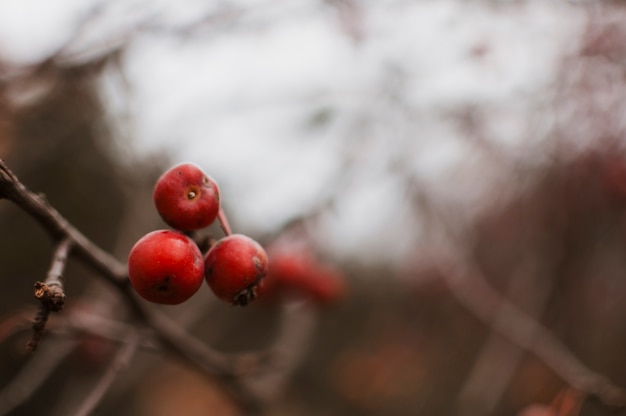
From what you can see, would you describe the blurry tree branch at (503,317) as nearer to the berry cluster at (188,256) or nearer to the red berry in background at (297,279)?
the red berry in background at (297,279)

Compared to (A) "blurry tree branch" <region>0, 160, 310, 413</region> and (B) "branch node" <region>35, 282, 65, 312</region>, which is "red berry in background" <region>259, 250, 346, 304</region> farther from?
(B) "branch node" <region>35, 282, 65, 312</region>

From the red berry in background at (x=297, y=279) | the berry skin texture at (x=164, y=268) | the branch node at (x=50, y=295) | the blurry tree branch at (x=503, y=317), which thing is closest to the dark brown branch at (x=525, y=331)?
the blurry tree branch at (x=503, y=317)

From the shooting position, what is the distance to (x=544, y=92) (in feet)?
10.4

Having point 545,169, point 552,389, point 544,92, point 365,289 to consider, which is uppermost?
point 544,92

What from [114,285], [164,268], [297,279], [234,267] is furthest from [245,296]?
[297,279]

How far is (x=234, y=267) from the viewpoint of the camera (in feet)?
3.33

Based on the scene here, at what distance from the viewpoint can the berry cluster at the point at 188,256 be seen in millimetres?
935

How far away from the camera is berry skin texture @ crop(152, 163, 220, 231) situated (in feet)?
3.29

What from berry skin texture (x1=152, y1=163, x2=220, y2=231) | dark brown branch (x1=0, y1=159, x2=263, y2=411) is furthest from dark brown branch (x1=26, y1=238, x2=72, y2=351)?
berry skin texture (x1=152, y1=163, x2=220, y2=231)

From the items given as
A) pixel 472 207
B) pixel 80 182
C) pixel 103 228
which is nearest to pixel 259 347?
pixel 103 228

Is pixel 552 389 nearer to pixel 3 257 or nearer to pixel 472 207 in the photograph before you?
pixel 472 207

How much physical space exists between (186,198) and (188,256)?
127 mm

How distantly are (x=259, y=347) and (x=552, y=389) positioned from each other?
15.9ft

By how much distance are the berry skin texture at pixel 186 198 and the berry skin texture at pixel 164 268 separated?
0.17 ft
